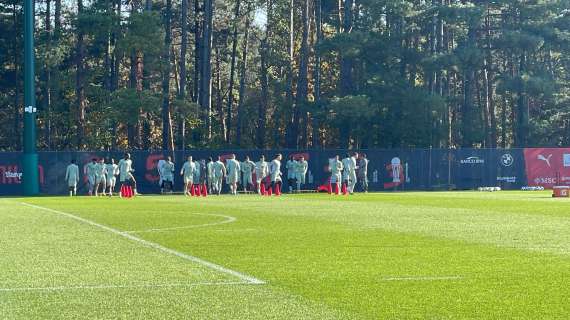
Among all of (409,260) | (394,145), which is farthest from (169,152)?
(409,260)

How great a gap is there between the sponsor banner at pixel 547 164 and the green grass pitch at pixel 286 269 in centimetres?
3799

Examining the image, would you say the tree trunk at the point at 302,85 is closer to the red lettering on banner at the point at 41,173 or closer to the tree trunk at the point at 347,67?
the tree trunk at the point at 347,67

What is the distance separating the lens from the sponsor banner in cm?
6359

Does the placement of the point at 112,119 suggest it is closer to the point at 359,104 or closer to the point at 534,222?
the point at 359,104

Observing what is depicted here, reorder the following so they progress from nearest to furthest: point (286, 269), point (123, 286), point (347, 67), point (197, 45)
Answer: point (123, 286) < point (286, 269) < point (347, 67) < point (197, 45)

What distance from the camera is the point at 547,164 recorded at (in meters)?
63.8

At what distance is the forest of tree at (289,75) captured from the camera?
73.6 metres

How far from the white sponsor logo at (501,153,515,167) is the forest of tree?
11909 mm

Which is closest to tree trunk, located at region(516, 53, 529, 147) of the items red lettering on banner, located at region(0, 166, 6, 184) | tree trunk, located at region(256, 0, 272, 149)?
tree trunk, located at region(256, 0, 272, 149)

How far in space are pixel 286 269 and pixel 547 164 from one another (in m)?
51.3

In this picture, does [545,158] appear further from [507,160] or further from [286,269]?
[286,269]

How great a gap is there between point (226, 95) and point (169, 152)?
41469 mm

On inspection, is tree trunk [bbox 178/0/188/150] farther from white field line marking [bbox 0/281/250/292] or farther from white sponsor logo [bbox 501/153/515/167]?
white field line marking [bbox 0/281/250/292]

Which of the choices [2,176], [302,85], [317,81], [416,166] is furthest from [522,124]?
[2,176]
